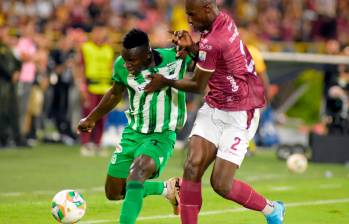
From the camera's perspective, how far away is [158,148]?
9.60 metres

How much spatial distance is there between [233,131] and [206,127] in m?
0.26

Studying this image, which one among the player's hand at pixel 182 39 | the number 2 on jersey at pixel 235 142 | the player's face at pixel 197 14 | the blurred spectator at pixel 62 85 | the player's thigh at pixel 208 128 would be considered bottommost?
the blurred spectator at pixel 62 85

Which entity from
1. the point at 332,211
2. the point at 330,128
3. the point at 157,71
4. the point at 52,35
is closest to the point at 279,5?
the point at 52,35

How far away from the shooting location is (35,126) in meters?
22.0

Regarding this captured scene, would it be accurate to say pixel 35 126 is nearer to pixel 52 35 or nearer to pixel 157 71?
pixel 52 35

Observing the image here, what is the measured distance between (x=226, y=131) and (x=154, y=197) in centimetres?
390

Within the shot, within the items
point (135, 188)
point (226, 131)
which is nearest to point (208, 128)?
point (226, 131)

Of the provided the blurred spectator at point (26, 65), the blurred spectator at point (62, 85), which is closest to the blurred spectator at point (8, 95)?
the blurred spectator at point (26, 65)

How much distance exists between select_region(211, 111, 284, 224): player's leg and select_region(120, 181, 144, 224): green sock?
2.31ft

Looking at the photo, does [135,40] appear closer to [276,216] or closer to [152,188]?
[152,188]

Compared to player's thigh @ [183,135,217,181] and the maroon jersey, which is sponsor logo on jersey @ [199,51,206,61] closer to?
the maroon jersey

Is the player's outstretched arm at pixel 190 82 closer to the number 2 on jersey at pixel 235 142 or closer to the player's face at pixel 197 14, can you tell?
the player's face at pixel 197 14

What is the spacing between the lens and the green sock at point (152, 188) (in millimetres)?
10086

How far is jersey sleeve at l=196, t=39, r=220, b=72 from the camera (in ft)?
29.1
